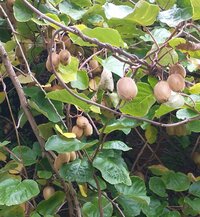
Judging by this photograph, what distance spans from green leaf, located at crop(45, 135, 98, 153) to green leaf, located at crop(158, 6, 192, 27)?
0.96 feet

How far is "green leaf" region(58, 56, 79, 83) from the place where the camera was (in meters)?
1.00

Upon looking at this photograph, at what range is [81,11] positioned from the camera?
3.80 ft

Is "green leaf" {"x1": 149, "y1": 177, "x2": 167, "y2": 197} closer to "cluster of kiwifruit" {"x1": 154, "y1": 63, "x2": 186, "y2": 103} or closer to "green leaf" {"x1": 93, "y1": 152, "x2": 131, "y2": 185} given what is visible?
"green leaf" {"x1": 93, "y1": 152, "x2": 131, "y2": 185}

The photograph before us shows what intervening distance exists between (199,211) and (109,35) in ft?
1.88

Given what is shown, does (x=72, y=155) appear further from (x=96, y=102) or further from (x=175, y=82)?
(x=175, y=82)

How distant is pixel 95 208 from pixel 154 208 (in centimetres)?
21

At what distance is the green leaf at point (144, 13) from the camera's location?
2.73 ft

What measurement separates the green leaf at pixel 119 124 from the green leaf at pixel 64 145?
0.05 meters

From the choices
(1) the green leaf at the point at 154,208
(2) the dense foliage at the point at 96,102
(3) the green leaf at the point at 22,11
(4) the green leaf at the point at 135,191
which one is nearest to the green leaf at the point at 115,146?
(2) the dense foliage at the point at 96,102

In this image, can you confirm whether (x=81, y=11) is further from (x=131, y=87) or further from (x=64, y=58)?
(x=131, y=87)

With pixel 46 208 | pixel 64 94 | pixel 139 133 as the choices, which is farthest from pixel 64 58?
pixel 139 133

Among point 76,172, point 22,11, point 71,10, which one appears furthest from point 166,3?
point 76,172

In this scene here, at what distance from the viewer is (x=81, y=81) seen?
3.43 ft

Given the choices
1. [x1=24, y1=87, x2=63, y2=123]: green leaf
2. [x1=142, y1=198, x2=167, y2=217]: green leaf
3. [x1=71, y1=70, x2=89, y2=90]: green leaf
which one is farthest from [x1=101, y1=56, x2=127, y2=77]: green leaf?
[x1=142, y1=198, x2=167, y2=217]: green leaf
